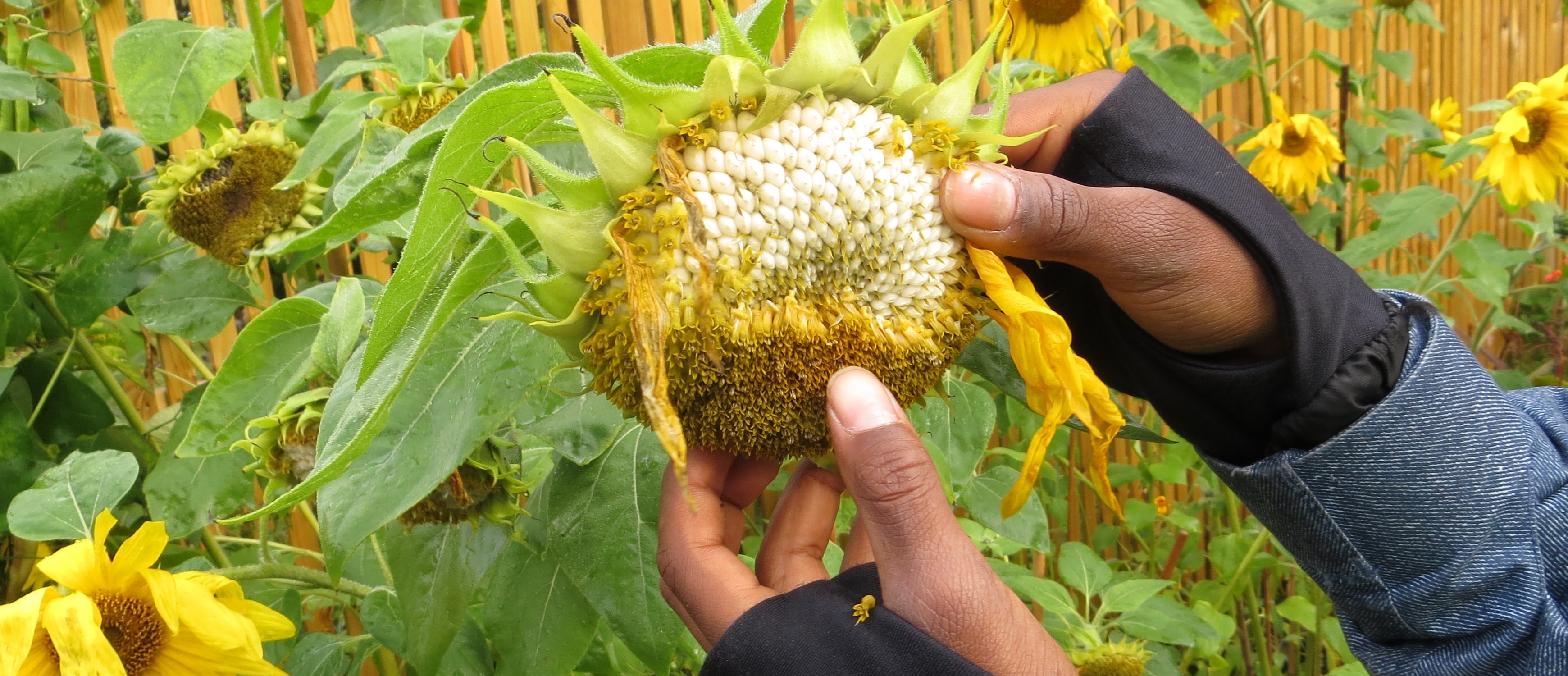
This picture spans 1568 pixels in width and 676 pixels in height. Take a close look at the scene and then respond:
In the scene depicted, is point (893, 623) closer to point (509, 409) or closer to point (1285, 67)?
point (509, 409)

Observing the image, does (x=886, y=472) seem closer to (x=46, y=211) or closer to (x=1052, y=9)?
(x=46, y=211)

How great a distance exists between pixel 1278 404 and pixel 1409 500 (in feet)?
0.46

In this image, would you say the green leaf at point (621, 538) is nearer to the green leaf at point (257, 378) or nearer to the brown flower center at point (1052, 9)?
the green leaf at point (257, 378)

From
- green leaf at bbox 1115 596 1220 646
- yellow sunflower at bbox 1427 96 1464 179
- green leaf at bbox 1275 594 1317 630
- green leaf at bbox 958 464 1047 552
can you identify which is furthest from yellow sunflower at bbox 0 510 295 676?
yellow sunflower at bbox 1427 96 1464 179

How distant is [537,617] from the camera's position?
92 centimetres

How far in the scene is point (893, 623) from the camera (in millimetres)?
711

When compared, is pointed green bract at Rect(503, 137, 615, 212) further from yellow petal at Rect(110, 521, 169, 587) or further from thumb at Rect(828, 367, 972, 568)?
yellow petal at Rect(110, 521, 169, 587)

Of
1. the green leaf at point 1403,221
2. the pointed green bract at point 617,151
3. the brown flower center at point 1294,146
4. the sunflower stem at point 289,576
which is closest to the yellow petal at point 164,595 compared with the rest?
the sunflower stem at point 289,576

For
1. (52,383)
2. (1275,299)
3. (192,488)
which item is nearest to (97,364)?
(52,383)

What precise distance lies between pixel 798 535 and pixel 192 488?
0.64m

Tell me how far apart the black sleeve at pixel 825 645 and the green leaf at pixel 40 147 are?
1020 millimetres

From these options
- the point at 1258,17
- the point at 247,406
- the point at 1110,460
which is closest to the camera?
the point at 247,406

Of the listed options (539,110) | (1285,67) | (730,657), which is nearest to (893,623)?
(730,657)

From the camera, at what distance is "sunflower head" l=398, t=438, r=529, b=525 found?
0.87 metres
